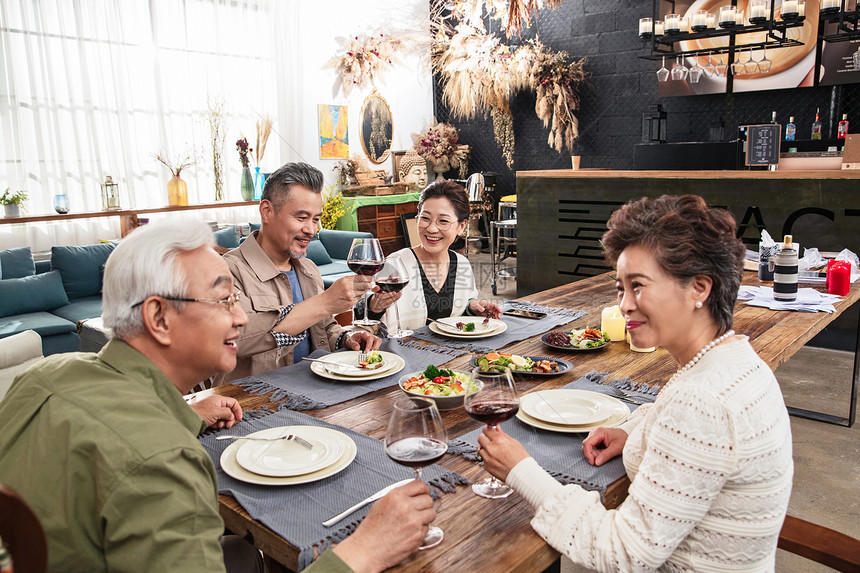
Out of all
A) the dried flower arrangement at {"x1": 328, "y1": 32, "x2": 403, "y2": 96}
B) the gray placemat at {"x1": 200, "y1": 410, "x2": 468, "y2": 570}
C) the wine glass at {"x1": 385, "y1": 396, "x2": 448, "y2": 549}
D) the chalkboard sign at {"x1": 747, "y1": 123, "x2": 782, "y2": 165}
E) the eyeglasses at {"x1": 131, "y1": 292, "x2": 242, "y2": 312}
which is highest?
the dried flower arrangement at {"x1": 328, "y1": 32, "x2": 403, "y2": 96}

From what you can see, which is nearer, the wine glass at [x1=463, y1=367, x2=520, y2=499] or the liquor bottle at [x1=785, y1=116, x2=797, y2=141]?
the wine glass at [x1=463, y1=367, x2=520, y2=499]

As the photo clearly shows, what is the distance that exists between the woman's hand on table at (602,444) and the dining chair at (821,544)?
39 cm

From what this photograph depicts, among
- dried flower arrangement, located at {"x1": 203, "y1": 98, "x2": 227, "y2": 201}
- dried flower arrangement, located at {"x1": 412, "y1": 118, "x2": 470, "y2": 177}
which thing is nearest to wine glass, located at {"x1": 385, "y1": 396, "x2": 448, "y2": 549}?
dried flower arrangement, located at {"x1": 203, "y1": 98, "x2": 227, "y2": 201}

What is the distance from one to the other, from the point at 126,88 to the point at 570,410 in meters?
6.42

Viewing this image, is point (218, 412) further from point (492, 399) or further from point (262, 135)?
point (262, 135)

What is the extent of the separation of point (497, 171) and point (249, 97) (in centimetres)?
385

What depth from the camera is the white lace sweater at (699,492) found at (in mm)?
1050

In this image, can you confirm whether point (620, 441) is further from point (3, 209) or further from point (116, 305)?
point (3, 209)

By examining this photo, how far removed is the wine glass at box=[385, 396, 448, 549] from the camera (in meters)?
1.11

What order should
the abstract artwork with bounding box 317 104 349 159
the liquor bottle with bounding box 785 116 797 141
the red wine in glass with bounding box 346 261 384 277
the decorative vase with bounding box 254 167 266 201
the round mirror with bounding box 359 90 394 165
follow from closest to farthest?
1. the red wine in glass with bounding box 346 261 384 277
2. the liquor bottle with bounding box 785 116 797 141
3. the decorative vase with bounding box 254 167 266 201
4. the abstract artwork with bounding box 317 104 349 159
5. the round mirror with bounding box 359 90 394 165

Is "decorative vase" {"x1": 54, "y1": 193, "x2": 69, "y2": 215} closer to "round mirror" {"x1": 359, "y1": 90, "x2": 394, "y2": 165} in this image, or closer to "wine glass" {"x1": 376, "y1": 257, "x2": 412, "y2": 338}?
"round mirror" {"x1": 359, "y1": 90, "x2": 394, "y2": 165}

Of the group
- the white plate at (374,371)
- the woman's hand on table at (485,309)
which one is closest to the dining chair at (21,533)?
the white plate at (374,371)

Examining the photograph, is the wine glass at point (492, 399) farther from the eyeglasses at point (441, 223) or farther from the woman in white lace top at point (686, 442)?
the eyeglasses at point (441, 223)

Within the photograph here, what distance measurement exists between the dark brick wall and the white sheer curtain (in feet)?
11.6
